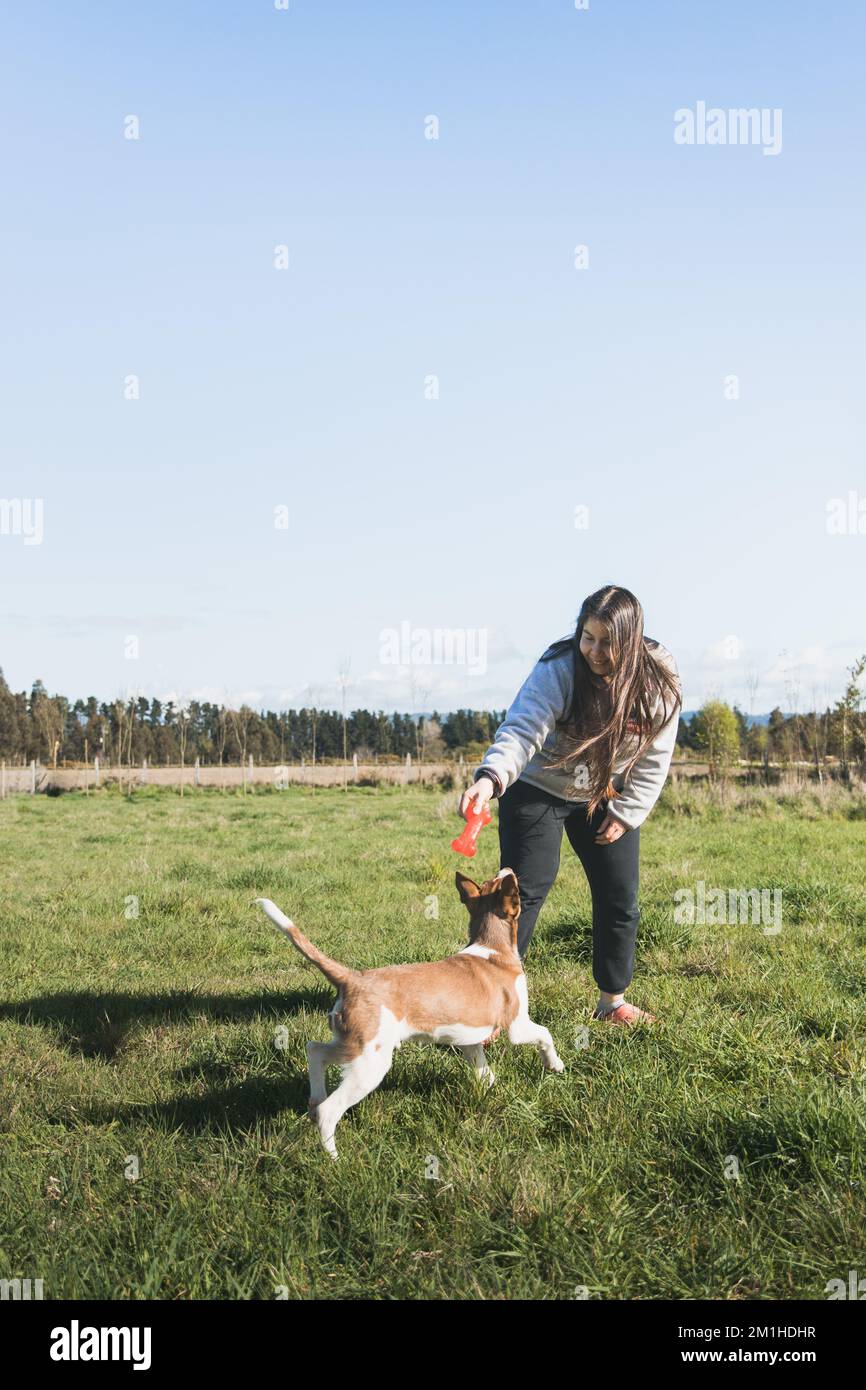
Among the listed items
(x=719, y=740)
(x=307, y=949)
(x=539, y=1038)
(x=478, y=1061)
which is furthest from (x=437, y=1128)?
(x=719, y=740)

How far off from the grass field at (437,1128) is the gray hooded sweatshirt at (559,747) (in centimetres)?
109

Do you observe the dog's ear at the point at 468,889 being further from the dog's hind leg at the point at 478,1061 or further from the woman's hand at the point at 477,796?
the dog's hind leg at the point at 478,1061

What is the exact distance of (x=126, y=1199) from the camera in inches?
124

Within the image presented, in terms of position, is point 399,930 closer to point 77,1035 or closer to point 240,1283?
point 77,1035

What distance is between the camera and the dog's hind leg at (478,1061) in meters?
3.77

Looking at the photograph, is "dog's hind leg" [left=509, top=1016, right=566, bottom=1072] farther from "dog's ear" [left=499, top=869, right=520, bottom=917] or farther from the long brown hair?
the long brown hair

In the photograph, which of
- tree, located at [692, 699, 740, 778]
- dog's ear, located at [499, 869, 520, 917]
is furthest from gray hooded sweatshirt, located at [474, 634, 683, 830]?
tree, located at [692, 699, 740, 778]

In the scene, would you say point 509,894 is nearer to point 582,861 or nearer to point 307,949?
point 582,861

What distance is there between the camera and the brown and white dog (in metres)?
3.30

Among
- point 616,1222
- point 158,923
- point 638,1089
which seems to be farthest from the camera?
point 158,923

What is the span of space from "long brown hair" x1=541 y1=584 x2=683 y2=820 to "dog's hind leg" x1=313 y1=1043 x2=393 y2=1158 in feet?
5.72

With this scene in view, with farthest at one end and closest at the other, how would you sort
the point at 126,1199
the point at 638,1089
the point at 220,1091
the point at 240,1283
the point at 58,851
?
the point at 58,851 < the point at 220,1091 < the point at 638,1089 < the point at 126,1199 < the point at 240,1283

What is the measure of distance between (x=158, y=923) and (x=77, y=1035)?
2761 mm
